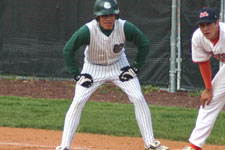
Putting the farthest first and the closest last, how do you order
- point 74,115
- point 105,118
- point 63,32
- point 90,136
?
point 63,32, point 105,118, point 90,136, point 74,115

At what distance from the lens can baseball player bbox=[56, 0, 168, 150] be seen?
655 cm

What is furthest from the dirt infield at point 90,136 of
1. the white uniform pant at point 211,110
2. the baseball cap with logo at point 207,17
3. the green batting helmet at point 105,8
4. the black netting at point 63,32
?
the baseball cap with logo at point 207,17

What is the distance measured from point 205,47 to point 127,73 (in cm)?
106

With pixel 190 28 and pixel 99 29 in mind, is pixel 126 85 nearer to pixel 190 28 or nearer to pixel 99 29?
pixel 99 29

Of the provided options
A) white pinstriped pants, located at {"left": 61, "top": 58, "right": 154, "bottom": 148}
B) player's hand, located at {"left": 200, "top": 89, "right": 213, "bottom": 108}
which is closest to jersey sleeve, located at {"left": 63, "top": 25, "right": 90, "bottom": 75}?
white pinstriped pants, located at {"left": 61, "top": 58, "right": 154, "bottom": 148}

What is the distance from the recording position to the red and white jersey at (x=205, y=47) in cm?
618

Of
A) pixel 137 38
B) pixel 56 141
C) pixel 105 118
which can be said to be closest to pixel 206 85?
pixel 137 38

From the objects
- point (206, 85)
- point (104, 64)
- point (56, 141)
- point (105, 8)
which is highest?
point (105, 8)

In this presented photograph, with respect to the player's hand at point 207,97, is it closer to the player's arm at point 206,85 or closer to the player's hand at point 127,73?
the player's arm at point 206,85

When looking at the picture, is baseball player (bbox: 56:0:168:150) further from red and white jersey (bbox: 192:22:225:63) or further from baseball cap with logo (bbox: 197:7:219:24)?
baseball cap with logo (bbox: 197:7:219:24)

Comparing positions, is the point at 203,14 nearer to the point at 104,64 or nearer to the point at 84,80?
the point at 104,64

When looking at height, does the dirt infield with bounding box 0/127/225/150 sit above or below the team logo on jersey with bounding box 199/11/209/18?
below

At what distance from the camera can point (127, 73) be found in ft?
22.3

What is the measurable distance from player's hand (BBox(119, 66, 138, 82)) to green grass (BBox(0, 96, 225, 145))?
5.96 ft
